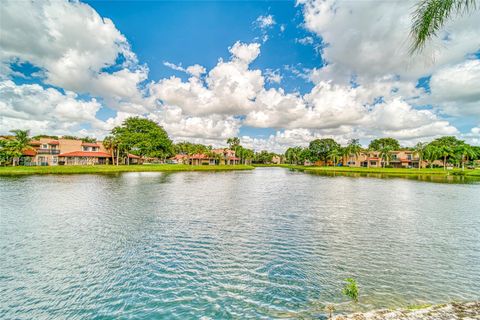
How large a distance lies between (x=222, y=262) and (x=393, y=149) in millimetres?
140831

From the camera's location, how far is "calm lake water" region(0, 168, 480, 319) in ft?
21.3

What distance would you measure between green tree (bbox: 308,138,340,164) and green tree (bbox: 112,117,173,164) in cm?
7757

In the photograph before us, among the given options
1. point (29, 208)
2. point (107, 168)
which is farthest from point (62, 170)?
point (29, 208)

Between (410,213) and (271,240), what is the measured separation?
13514 mm

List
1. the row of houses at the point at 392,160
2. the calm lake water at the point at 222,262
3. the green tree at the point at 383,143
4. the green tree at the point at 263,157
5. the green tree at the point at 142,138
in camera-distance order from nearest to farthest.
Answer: the calm lake water at the point at 222,262
the green tree at the point at 142,138
the row of houses at the point at 392,160
the green tree at the point at 383,143
the green tree at the point at 263,157

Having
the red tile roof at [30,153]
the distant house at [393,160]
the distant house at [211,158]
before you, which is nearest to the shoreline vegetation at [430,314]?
the red tile roof at [30,153]

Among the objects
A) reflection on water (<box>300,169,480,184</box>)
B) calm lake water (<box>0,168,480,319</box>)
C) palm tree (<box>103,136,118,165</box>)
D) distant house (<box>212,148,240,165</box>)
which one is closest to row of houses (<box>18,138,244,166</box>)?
palm tree (<box>103,136,118,165</box>)

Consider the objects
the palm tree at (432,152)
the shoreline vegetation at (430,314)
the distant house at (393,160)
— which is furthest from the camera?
the distant house at (393,160)

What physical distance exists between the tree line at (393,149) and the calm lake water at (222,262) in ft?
275

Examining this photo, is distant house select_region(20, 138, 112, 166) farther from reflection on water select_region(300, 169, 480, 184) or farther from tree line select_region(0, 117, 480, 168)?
reflection on water select_region(300, 169, 480, 184)

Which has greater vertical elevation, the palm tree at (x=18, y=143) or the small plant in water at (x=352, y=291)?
the palm tree at (x=18, y=143)

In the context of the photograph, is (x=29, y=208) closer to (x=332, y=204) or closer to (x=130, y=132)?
(x=332, y=204)

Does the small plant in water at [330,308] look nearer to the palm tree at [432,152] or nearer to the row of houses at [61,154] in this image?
the row of houses at [61,154]

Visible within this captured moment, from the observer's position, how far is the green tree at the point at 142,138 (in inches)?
2999
